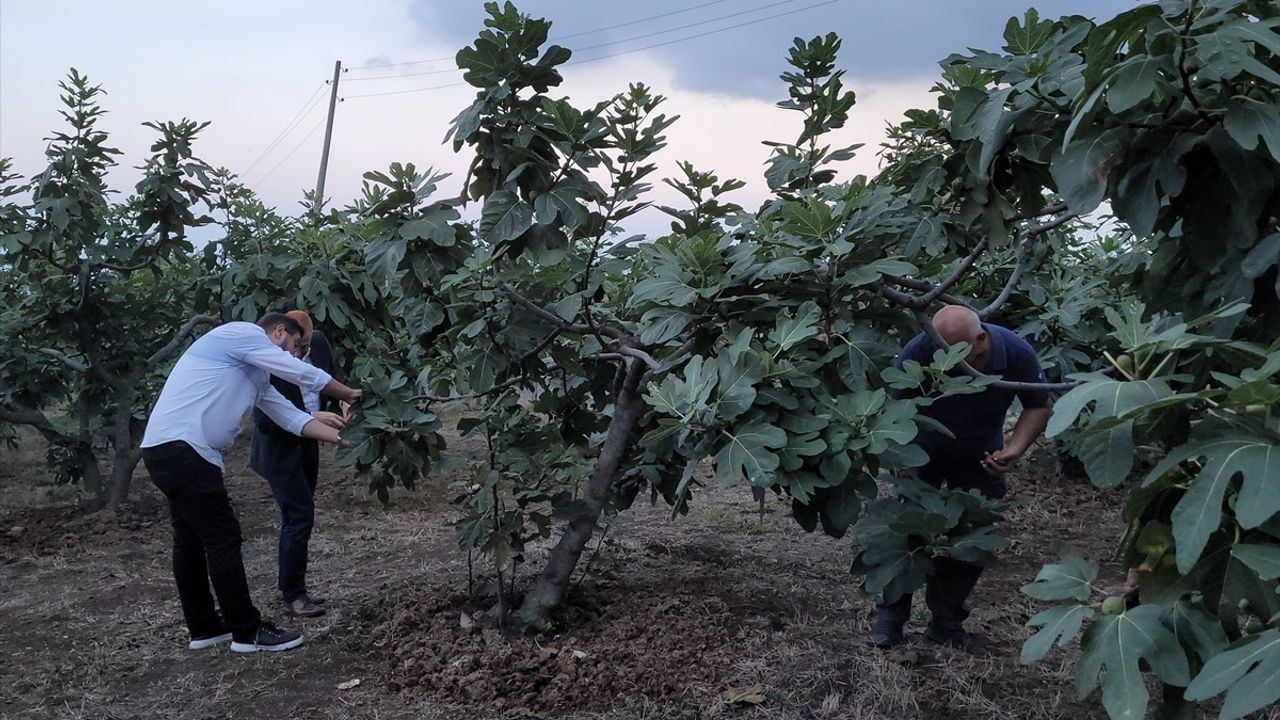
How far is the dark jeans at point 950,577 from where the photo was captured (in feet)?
13.4

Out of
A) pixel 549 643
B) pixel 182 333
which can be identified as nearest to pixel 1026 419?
pixel 549 643

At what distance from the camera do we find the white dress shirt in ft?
14.4

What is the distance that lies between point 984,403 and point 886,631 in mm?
1049

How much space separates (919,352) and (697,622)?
4.97ft

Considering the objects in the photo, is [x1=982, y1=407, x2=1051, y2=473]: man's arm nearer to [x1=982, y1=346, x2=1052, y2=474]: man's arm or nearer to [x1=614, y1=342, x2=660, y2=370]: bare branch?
[x1=982, y1=346, x2=1052, y2=474]: man's arm

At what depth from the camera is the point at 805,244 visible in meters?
2.94

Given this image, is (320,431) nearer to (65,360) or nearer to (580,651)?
(580,651)

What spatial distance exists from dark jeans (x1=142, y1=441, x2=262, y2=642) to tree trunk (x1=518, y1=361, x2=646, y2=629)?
1.30 meters

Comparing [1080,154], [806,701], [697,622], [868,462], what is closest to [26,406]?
[697,622]

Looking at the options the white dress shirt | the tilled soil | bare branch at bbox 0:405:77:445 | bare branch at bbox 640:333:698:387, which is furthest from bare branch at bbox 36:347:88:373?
bare branch at bbox 640:333:698:387

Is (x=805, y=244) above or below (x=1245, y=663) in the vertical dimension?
above

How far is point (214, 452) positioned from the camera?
449 centimetres

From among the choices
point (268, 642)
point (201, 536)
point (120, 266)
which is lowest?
point (268, 642)

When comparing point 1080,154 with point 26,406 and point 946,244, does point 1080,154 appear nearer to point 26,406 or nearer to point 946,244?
point 946,244
